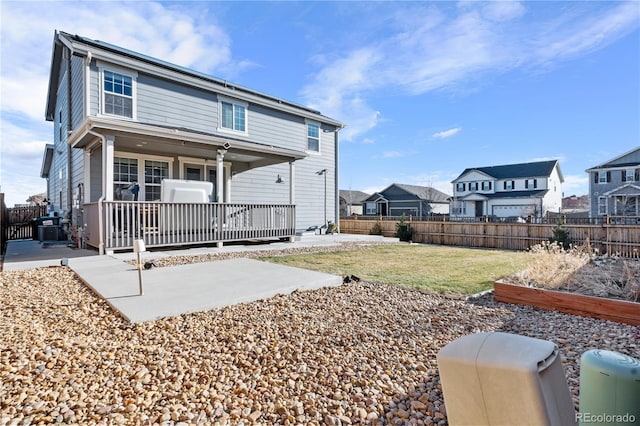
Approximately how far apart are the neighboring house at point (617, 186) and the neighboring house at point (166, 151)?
2553 centimetres

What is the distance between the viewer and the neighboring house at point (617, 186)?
2491cm

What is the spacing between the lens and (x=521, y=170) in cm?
3456

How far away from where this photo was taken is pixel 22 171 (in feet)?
65.3

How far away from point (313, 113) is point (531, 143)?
2755 cm

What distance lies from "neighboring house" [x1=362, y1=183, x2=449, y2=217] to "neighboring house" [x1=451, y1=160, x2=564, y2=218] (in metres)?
3.76

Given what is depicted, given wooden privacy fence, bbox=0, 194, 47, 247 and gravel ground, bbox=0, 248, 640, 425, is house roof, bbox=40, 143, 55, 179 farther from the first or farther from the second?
gravel ground, bbox=0, 248, 640, 425

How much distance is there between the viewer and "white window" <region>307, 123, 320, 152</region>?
14750mm

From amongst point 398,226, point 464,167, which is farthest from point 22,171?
point 464,167

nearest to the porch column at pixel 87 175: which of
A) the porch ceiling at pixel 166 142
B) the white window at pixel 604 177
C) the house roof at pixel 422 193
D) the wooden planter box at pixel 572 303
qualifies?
the porch ceiling at pixel 166 142

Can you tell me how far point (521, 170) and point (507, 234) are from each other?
26232 millimetres

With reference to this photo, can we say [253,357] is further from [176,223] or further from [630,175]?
[630,175]

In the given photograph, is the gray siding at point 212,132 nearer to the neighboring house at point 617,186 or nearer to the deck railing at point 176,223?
the deck railing at point 176,223

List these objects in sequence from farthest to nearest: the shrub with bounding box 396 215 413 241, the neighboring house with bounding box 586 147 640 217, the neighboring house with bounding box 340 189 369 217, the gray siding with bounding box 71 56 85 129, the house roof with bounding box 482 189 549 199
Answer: the neighboring house with bounding box 340 189 369 217
the house roof with bounding box 482 189 549 199
the neighboring house with bounding box 586 147 640 217
the shrub with bounding box 396 215 413 241
the gray siding with bounding box 71 56 85 129

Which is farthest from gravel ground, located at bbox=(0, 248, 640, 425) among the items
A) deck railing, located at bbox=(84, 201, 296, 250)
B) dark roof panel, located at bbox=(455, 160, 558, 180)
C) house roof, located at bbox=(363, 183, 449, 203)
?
house roof, located at bbox=(363, 183, 449, 203)
